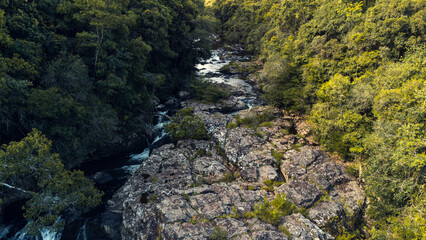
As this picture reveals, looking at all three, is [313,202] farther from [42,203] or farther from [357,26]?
[357,26]

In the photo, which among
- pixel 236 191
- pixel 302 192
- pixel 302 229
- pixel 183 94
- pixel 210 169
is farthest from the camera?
pixel 183 94

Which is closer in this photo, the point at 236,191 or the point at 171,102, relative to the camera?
the point at 236,191

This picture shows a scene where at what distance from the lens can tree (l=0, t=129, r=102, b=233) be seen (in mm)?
14422

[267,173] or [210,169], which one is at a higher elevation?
[267,173]

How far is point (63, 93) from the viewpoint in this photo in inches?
764

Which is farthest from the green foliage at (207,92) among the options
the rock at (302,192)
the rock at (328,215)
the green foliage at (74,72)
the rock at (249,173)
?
the rock at (328,215)

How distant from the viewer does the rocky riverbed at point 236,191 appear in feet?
50.5

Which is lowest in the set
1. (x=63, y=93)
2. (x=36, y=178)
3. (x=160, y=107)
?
(x=160, y=107)

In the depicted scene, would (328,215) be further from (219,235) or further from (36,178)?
(36,178)

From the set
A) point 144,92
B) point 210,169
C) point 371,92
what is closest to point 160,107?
point 144,92

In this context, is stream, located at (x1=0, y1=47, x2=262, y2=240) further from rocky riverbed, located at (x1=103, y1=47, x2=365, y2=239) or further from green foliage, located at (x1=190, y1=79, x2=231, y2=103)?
green foliage, located at (x1=190, y1=79, x2=231, y2=103)

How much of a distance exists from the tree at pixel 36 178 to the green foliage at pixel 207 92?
2557 centimetres

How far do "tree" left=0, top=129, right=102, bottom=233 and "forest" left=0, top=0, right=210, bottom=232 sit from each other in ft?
0.20

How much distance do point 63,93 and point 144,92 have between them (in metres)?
10.5
